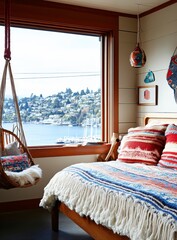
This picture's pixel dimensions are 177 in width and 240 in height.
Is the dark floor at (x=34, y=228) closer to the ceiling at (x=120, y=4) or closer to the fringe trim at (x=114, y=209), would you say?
the fringe trim at (x=114, y=209)

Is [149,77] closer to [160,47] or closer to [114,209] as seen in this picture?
[160,47]

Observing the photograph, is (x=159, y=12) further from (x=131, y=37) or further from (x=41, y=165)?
(x=41, y=165)

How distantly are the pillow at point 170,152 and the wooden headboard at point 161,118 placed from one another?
0.47 m

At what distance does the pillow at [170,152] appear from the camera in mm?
3156

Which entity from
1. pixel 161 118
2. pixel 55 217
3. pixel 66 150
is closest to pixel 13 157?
pixel 55 217

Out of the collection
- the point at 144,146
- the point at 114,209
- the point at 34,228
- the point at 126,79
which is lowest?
the point at 34,228

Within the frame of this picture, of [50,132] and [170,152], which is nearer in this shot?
[170,152]

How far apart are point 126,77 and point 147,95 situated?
40cm

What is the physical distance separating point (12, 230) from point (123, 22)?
2.92 meters

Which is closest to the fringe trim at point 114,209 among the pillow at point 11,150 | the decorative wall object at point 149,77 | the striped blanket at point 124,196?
the striped blanket at point 124,196

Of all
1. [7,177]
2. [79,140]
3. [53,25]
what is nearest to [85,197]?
[7,177]

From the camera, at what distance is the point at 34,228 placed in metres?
3.35

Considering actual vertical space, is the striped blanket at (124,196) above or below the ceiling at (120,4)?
below

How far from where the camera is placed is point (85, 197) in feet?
8.79
